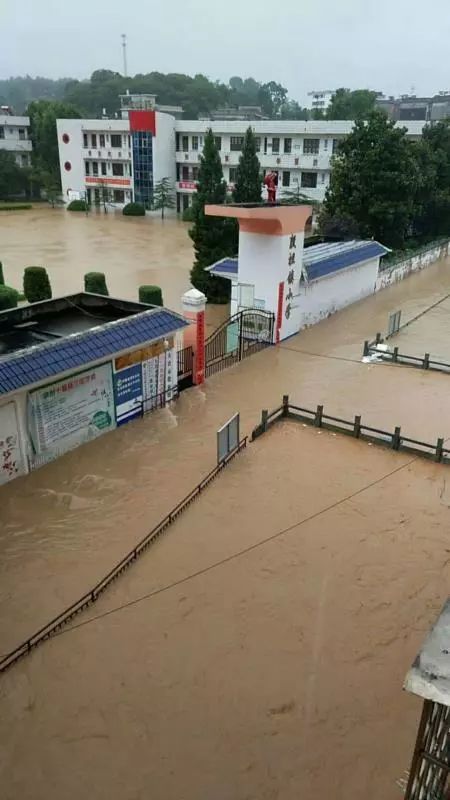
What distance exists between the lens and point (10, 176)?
5497cm

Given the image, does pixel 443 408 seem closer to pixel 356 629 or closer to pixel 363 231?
pixel 356 629

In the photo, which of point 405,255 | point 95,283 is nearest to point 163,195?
point 405,255

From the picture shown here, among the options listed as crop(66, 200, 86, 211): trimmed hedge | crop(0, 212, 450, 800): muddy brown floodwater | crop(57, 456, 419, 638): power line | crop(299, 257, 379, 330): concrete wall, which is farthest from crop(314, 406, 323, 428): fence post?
crop(66, 200, 86, 211): trimmed hedge

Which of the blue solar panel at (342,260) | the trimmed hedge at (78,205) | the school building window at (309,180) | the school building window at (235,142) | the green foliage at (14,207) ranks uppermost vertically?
the school building window at (235,142)

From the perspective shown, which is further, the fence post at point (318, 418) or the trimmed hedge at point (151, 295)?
the trimmed hedge at point (151, 295)

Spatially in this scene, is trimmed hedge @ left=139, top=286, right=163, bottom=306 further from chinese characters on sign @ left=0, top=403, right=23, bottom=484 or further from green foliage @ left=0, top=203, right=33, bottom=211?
green foliage @ left=0, top=203, right=33, bottom=211

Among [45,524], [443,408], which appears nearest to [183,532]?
[45,524]

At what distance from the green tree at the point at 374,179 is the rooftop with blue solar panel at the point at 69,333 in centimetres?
1789

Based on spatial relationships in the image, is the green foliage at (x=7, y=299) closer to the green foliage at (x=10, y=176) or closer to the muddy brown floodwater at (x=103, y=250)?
the muddy brown floodwater at (x=103, y=250)

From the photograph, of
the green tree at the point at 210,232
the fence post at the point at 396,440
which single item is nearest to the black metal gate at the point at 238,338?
the green tree at the point at 210,232

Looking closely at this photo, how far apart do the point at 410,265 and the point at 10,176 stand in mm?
41001

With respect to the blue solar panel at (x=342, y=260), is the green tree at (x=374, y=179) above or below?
above

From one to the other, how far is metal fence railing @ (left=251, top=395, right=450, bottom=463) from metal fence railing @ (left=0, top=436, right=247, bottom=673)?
2.30 metres

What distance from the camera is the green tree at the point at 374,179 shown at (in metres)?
27.6
